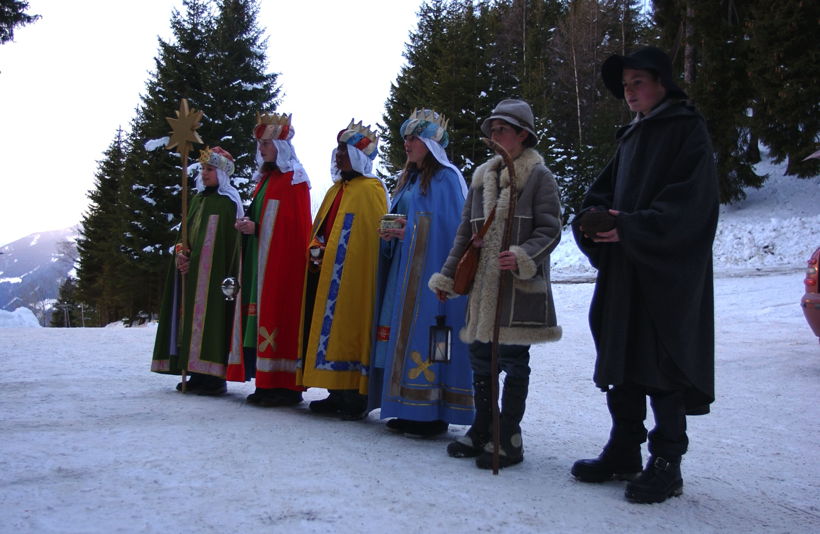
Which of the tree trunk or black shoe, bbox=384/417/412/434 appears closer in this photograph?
black shoe, bbox=384/417/412/434

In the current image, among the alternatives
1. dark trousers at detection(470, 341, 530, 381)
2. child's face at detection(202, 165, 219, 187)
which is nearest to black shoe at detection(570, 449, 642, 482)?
A: dark trousers at detection(470, 341, 530, 381)

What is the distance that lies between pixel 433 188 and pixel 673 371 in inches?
79.4

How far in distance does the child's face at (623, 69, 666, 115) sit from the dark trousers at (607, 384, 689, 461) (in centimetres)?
137

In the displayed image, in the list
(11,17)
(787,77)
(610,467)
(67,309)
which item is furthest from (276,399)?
(67,309)

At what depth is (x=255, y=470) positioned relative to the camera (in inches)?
125

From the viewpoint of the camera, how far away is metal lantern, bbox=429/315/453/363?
3912mm

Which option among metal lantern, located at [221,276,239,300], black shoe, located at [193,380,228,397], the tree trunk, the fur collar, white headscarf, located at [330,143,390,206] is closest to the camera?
the fur collar

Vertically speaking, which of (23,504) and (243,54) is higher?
(243,54)

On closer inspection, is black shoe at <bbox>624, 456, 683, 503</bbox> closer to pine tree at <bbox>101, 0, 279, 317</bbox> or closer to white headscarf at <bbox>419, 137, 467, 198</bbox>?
white headscarf at <bbox>419, 137, 467, 198</bbox>

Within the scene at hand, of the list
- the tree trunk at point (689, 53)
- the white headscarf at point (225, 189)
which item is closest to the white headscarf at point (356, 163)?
the white headscarf at point (225, 189)

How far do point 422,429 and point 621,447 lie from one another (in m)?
1.32

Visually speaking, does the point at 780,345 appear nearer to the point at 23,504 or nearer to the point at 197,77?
the point at 23,504

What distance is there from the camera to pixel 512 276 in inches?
137

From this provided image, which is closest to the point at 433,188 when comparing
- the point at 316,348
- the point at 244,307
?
the point at 316,348
